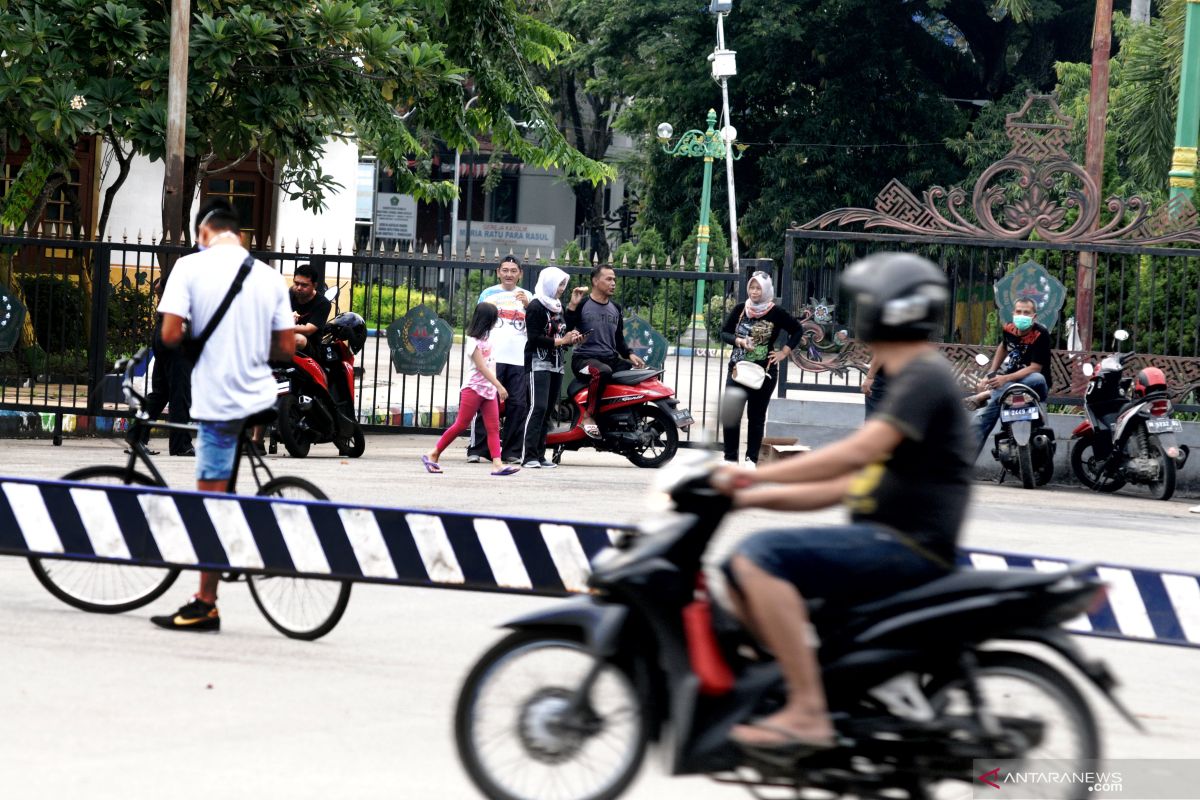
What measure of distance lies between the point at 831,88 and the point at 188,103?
1058 inches

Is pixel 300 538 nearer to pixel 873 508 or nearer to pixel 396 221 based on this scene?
pixel 873 508

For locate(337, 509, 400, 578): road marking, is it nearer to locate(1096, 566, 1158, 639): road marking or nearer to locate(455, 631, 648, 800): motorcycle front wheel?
locate(455, 631, 648, 800): motorcycle front wheel

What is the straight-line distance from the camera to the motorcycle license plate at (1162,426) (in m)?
14.1

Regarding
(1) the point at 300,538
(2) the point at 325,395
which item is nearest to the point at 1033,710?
(1) the point at 300,538

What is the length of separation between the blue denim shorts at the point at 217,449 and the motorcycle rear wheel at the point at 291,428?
21.3 feet

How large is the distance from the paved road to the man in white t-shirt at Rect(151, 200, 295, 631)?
0.55 meters

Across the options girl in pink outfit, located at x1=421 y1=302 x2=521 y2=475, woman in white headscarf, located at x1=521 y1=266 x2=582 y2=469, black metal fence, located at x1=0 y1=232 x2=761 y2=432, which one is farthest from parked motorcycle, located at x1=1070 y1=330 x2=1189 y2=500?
girl in pink outfit, located at x1=421 y1=302 x2=521 y2=475

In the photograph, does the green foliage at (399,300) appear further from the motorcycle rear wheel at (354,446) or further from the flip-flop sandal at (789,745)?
the flip-flop sandal at (789,745)

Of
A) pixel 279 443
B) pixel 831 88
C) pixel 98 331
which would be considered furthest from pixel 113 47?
pixel 831 88

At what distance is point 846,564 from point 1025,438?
35.3 ft

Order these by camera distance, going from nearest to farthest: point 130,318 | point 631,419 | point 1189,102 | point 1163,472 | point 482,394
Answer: point 482,394, point 1163,472, point 631,419, point 130,318, point 1189,102

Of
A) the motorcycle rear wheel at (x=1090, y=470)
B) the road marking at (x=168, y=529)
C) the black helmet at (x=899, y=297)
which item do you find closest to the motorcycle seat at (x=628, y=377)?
the motorcycle rear wheel at (x=1090, y=470)

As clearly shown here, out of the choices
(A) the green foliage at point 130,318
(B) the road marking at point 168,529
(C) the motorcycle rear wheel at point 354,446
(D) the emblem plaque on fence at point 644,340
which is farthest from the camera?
(A) the green foliage at point 130,318

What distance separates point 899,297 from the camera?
14.5 feet
